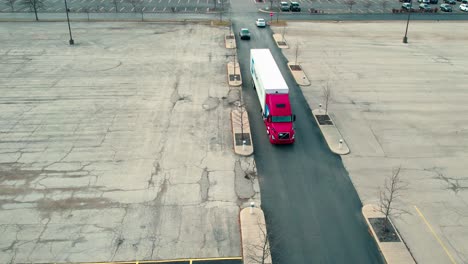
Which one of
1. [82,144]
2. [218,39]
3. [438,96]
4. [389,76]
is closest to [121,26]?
[218,39]

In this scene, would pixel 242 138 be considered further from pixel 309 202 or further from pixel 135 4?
pixel 135 4

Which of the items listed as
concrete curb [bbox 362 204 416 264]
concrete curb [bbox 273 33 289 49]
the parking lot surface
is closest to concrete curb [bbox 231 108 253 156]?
the parking lot surface

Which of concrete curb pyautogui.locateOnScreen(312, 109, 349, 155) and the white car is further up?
the white car

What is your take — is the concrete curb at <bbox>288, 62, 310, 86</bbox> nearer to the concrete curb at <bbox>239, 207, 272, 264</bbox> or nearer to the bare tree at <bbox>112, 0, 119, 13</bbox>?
the concrete curb at <bbox>239, 207, 272, 264</bbox>

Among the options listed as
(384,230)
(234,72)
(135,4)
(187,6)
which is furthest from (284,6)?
(384,230)

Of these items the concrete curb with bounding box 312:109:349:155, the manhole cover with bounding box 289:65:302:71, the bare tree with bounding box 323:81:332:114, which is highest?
the manhole cover with bounding box 289:65:302:71

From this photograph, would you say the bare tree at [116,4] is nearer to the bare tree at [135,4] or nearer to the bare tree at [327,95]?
the bare tree at [135,4]
